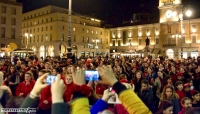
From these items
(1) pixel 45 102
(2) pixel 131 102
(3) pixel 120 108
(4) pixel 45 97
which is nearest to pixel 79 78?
(2) pixel 131 102

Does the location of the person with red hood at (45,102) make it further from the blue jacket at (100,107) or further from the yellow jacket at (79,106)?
the yellow jacket at (79,106)

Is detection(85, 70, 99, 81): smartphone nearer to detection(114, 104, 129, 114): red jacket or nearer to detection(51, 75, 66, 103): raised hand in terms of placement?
detection(114, 104, 129, 114): red jacket

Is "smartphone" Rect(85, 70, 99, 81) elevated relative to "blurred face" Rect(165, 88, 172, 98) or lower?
elevated

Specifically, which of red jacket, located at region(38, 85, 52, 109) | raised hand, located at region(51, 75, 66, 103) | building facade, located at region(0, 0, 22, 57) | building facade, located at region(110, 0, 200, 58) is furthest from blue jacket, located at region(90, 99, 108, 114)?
building facade, located at region(110, 0, 200, 58)

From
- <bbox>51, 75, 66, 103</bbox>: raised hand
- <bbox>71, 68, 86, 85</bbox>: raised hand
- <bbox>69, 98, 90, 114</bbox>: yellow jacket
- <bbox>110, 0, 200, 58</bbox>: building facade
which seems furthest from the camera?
<bbox>110, 0, 200, 58</bbox>: building facade

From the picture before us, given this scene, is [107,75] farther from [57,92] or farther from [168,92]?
[168,92]

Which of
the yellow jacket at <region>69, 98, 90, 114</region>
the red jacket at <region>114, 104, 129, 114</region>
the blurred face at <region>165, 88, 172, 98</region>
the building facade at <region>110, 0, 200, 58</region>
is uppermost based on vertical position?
the building facade at <region>110, 0, 200, 58</region>

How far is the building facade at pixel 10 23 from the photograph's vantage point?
52719mm

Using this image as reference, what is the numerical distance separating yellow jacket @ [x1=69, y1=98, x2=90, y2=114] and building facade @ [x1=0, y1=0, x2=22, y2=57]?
53482 mm

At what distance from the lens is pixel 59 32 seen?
6869 cm

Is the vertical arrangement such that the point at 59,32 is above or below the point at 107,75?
above

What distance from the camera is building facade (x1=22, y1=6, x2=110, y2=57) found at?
226 feet

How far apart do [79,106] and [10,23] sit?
56.4 meters

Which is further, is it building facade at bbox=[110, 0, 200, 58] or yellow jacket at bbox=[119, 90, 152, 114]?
building facade at bbox=[110, 0, 200, 58]
